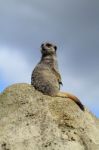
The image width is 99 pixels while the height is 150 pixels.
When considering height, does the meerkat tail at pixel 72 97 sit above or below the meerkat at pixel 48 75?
below

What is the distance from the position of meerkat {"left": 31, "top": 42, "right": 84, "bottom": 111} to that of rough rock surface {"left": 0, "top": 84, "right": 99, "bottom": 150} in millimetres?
849

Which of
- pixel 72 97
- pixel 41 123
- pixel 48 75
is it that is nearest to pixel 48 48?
pixel 48 75

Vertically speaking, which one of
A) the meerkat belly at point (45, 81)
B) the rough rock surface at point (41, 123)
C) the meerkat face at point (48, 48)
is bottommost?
the rough rock surface at point (41, 123)

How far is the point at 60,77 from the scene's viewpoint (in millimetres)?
22516

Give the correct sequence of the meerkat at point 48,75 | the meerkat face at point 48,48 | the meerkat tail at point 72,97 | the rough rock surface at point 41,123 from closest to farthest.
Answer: the rough rock surface at point 41,123
the meerkat tail at point 72,97
the meerkat at point 48,75
the meerkat face at point 48,48

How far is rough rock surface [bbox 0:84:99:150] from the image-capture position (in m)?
19.1

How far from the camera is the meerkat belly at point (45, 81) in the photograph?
70.2 feet

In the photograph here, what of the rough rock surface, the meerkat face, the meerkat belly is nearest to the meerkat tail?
the meerkat belly

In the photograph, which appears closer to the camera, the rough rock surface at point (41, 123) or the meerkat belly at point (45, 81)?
the rough rock surface at point (41, 123)

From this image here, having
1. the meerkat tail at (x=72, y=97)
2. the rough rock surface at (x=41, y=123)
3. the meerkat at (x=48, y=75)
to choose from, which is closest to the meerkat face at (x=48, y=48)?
the meerkat at (x=48, y=75)

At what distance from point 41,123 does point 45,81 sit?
2941mm

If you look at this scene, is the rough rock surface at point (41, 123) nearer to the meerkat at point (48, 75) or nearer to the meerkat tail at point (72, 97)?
the meerkat tail at point (72, 97)

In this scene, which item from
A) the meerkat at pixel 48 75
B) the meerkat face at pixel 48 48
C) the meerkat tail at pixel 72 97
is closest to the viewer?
the meerkat tail at pixel 72 97

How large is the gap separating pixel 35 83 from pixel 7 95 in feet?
5.44
